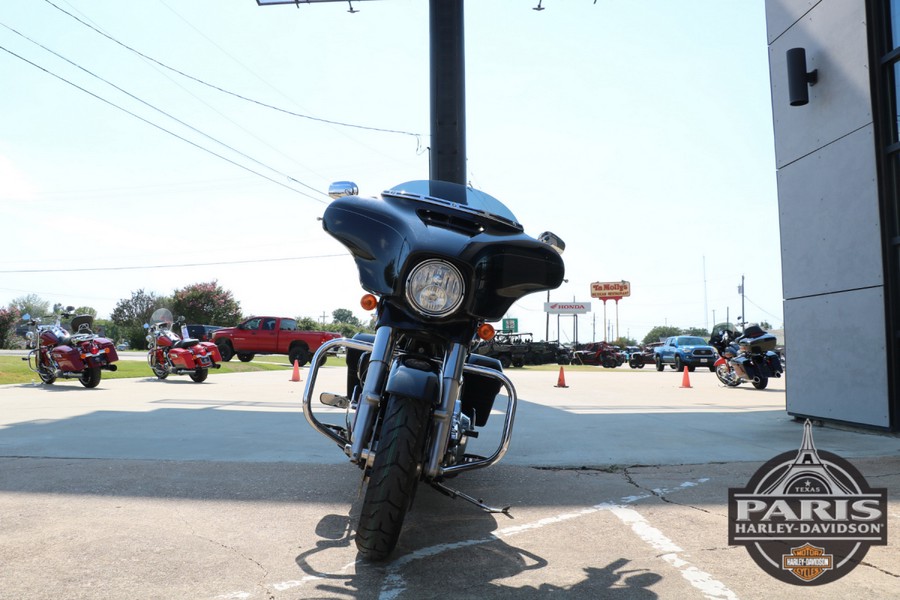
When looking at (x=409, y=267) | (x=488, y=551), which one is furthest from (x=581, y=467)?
(x=409, y=267)

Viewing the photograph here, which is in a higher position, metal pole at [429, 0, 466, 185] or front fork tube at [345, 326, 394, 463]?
metal pole at [429, 0, 466, 185]

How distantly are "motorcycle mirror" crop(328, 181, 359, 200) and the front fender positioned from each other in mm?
1174

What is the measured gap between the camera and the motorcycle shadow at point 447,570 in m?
2.74

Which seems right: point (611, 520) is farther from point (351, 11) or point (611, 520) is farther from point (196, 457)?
point (351, 11)

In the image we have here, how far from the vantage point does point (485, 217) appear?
12.0 feet

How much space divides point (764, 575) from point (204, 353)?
564 inches

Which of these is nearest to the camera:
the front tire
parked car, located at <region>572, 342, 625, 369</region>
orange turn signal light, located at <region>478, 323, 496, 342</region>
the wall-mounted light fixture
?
orange turn signal light, located at <region>478, 323, 496, 342</region>

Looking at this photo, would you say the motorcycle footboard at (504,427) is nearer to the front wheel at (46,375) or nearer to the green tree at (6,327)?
the front wheel at (46,375)

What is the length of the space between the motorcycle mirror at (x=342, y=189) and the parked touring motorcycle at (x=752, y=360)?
13062 mm

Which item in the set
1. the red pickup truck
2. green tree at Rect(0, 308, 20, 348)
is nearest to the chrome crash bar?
the red pickup truck

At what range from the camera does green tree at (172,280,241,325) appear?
55.2m

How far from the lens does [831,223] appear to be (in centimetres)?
787

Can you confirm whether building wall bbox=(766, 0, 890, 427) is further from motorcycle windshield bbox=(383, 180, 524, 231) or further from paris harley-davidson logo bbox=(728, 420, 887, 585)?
motorcycle windshield bbox=(383, 180, 524, 231)

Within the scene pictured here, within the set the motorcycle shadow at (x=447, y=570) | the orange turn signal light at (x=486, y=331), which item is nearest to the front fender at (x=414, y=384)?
the orange turn signal light at (x=486, y=331)
